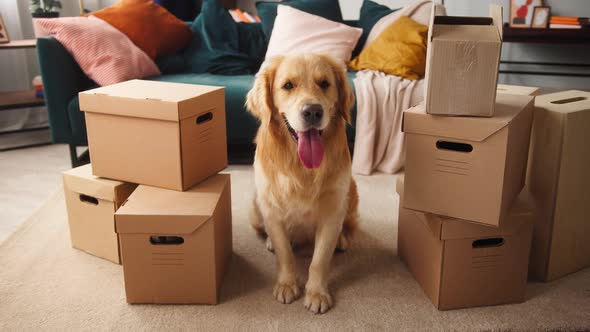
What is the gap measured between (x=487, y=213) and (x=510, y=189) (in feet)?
0.43

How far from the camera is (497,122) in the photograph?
1.48 m

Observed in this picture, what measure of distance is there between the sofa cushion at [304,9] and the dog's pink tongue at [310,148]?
218 cm

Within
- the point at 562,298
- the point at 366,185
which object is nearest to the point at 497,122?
the point at 562,298

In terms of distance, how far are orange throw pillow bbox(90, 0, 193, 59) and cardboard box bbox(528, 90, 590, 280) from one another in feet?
8.12

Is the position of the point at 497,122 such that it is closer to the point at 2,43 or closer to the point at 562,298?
the point at 562,298

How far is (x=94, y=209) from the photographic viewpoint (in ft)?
6.39

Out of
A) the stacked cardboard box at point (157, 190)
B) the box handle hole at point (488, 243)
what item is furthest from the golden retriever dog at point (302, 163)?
the box handle hole at point (488, 243)

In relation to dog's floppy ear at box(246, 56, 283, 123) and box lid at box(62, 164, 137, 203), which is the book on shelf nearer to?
dog's floppy ear at box(246, 56, 283, 123)

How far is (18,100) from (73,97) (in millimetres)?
842

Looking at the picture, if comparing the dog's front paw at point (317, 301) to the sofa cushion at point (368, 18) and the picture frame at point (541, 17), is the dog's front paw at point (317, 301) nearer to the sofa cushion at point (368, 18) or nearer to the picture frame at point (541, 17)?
the sofa cushion at point (368, 18)

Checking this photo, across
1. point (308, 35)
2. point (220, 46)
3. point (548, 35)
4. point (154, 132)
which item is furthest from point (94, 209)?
point (548, 35)

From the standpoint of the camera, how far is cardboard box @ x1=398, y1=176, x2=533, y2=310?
1.62 meters

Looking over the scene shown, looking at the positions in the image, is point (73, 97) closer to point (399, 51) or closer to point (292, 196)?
point (292, 196)

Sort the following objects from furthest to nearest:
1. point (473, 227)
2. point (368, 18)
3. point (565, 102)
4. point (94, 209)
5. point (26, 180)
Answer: point (368, 18)
point (26, 180)
point (94, 209)
point (565, 102)
point (473, 227)
